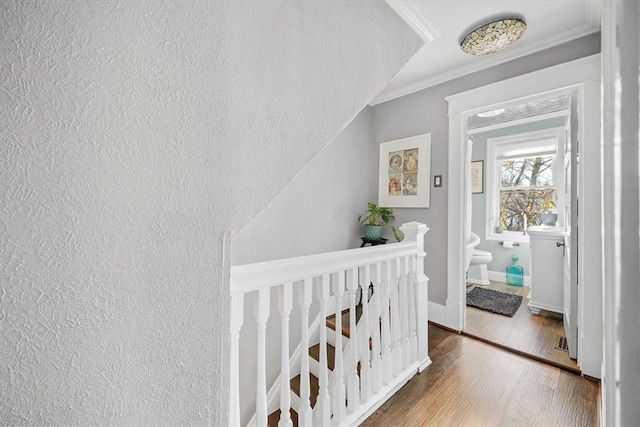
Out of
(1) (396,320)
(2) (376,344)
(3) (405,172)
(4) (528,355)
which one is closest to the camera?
(2) (376,344)

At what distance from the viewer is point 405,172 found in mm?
3072

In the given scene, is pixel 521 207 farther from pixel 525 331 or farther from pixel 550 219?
pixel 525 331

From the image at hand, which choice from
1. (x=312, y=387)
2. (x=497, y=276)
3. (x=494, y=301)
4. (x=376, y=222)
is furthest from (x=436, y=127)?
(x=497, y=276)

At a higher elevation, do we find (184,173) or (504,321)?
(184,173)

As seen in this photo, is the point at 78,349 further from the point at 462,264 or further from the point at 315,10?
the point at 462,264

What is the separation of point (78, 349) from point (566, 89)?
293 cm

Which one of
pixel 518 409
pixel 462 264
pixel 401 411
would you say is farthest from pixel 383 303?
pixel 462 264

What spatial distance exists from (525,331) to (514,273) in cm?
177

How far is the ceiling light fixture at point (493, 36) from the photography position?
1.92 metres

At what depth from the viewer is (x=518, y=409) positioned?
64.5 inches

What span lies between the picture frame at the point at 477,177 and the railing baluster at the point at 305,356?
13.9 feet

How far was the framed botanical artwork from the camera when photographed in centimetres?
291

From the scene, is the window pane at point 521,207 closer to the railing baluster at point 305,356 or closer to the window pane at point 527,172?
the window pane at point 527,172

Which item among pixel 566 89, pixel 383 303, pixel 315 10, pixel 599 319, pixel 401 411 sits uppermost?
pixel 566 89
